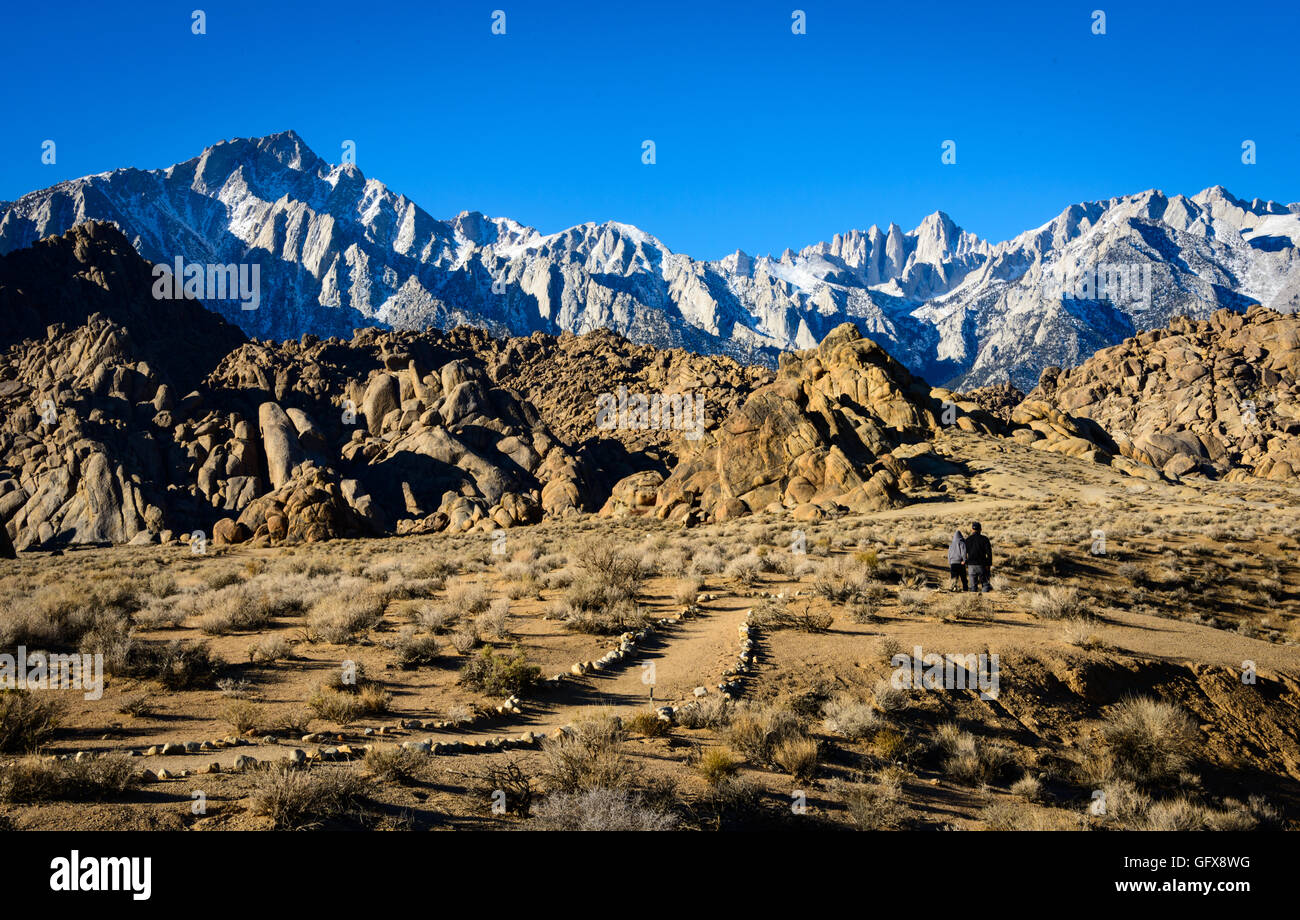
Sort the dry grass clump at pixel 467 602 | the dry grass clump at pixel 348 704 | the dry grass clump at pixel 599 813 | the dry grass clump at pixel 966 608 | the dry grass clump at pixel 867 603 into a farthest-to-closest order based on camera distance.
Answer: the dry grass clump at pixel 467 602 < the dry grass clump at pixel 966 608 < the dry grass clump at pixel 867 603 < the dry grass clump at pixel 348 704 < the dry grass clump at pixel 599 813

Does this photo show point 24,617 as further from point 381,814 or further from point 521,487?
point 521,487

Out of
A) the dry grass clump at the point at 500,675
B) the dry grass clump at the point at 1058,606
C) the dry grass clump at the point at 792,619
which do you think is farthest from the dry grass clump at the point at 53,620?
the dry grass clump at the point at 1058,606

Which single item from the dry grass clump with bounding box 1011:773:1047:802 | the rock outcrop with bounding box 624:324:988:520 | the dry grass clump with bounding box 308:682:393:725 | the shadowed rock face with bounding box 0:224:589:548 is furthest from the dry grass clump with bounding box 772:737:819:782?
the shadowed rock face with bounding box 0:224:589:548

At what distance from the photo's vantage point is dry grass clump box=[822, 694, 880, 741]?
8.30 meters

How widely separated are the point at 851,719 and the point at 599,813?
414 cm

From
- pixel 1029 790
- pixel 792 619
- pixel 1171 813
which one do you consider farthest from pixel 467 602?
pixel 1171 813

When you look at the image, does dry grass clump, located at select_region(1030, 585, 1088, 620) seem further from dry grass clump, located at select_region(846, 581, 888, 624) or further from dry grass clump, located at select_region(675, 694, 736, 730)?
dry grass clump, located at select_region(675, 694, 736, 730)

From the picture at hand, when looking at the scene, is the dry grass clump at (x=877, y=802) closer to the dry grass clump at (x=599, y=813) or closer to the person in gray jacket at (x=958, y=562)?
the dry grass clump at (x=599, y=813)

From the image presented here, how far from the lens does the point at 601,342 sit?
108m

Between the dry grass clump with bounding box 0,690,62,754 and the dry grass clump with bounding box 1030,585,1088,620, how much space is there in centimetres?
1578

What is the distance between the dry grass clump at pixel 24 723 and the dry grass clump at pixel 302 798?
3.23m

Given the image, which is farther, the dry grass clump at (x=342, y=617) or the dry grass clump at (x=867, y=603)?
the dry grass clump at (x=867, y=603)

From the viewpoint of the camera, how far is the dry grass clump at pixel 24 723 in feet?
23.2
